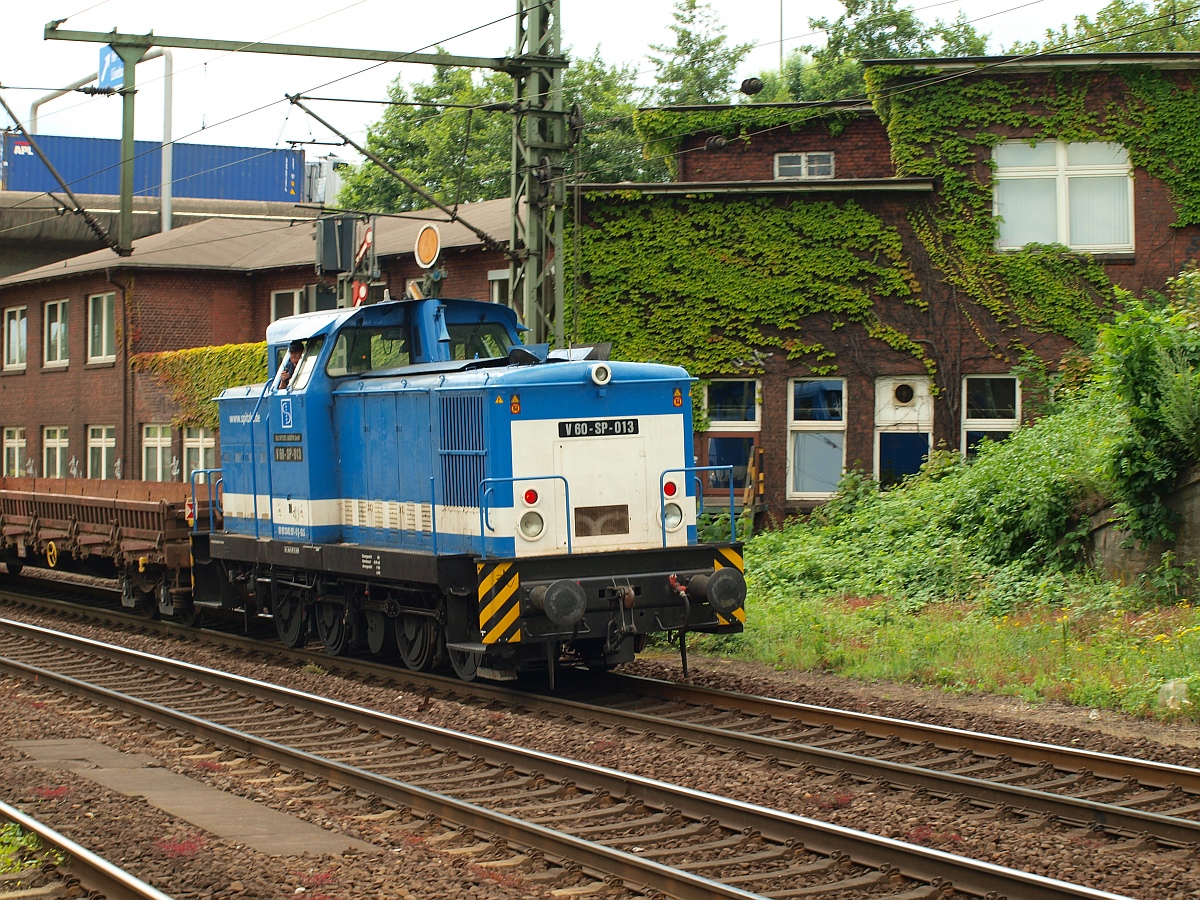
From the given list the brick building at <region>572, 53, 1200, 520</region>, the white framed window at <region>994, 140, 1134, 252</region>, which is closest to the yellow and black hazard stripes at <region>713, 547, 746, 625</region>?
the brick building at <region>572, 53, 1200, 520</region>

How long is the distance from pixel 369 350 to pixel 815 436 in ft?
32.3

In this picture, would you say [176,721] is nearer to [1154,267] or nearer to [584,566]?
[584,566]

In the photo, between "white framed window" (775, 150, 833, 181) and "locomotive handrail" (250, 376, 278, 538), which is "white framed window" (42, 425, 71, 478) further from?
"locomotive handrail" (250, 376, 278, 538)

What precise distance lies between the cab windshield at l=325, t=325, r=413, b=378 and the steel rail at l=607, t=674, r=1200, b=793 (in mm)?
3768

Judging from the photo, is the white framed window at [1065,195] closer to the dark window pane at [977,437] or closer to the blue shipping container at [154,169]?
the dark window pane at [977,437]

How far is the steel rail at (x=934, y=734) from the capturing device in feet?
26.4

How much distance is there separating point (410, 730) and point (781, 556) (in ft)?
30.5

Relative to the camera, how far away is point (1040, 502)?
51.9ft

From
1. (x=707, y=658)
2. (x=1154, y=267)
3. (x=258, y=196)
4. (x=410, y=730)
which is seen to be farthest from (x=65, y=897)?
(x=258, y=196)

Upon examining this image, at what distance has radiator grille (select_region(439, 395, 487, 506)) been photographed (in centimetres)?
1105

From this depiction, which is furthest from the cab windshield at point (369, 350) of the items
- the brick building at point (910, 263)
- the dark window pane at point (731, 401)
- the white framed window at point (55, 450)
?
the white framed window at point (55, 450)

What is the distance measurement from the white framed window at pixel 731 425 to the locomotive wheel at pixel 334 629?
892cm

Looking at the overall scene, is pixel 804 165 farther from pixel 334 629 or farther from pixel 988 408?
pixel 334 629

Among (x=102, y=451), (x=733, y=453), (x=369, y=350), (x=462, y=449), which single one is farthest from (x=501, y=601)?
(x=102, y=451)
